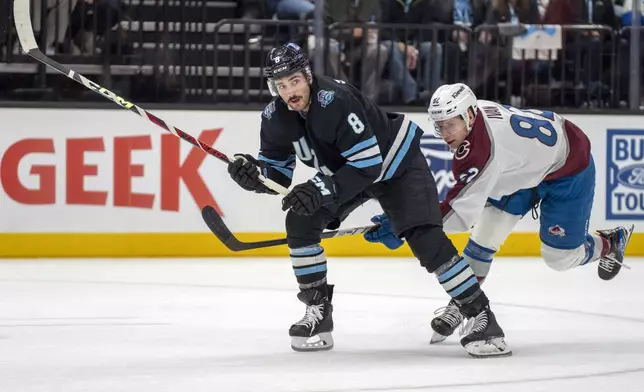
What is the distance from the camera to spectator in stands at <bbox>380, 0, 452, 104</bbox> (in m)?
8.17

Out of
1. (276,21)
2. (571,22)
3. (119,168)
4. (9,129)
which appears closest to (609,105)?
(571,22)

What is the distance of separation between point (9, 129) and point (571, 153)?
3962 millimetres

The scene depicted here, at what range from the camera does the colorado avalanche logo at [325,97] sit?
13.0 ft

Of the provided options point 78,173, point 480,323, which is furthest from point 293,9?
point 480,323

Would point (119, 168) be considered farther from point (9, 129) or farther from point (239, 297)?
point (239, 297)

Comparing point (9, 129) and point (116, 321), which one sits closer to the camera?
point (116, 321)

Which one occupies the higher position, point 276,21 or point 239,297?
point 276,21

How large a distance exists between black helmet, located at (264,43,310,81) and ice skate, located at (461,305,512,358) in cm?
101

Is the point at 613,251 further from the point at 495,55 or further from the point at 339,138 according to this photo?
the point at 495,55

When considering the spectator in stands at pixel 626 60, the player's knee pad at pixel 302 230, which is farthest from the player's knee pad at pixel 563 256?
the spectator in stands at pixel 626 60

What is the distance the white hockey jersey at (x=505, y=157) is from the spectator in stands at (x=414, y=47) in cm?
346

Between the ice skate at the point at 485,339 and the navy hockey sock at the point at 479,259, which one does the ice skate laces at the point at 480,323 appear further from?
the navy hockey sock at the point at 479,259

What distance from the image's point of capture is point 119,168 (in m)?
7.55

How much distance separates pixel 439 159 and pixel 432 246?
3758 millimetres
